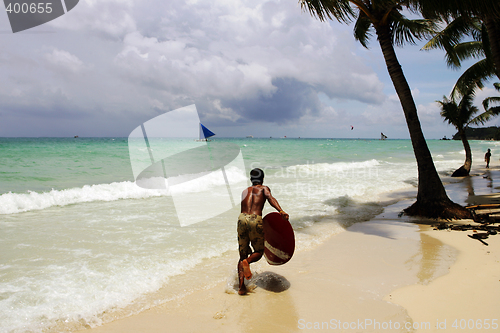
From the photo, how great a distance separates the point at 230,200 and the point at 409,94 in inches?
251

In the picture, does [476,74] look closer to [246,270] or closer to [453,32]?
[453,32]

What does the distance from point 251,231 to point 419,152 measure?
585cm

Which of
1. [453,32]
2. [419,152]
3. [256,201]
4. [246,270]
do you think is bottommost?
[246,270]

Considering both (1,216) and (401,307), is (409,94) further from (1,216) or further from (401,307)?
(1,216)

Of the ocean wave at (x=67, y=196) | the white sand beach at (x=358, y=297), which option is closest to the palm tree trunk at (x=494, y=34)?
the white sand beach at (x=358, y=297)

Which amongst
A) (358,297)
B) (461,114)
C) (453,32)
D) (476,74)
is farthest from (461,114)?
(358,297)

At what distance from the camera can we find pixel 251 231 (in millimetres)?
3697

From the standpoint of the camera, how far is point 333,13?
7.40 m

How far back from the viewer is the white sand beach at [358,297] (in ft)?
9.94

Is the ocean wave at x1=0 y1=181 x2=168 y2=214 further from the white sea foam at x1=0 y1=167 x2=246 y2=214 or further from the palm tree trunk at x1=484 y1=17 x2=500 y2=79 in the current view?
the palm tree trunk at x1=484 y1=17 x2=500 y2=79

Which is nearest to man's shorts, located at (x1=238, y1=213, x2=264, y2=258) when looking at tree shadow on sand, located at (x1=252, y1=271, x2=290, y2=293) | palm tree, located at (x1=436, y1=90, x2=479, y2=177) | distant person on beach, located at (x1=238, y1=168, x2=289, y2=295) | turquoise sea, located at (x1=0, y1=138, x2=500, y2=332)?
distant person on beach, located at (x1=238, y1=168, x2=289, y2=295)

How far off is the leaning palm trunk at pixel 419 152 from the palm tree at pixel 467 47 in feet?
10.8

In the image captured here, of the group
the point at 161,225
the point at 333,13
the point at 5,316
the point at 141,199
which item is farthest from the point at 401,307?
the point at 141,199

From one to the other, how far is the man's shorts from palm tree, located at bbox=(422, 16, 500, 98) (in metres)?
9.54
